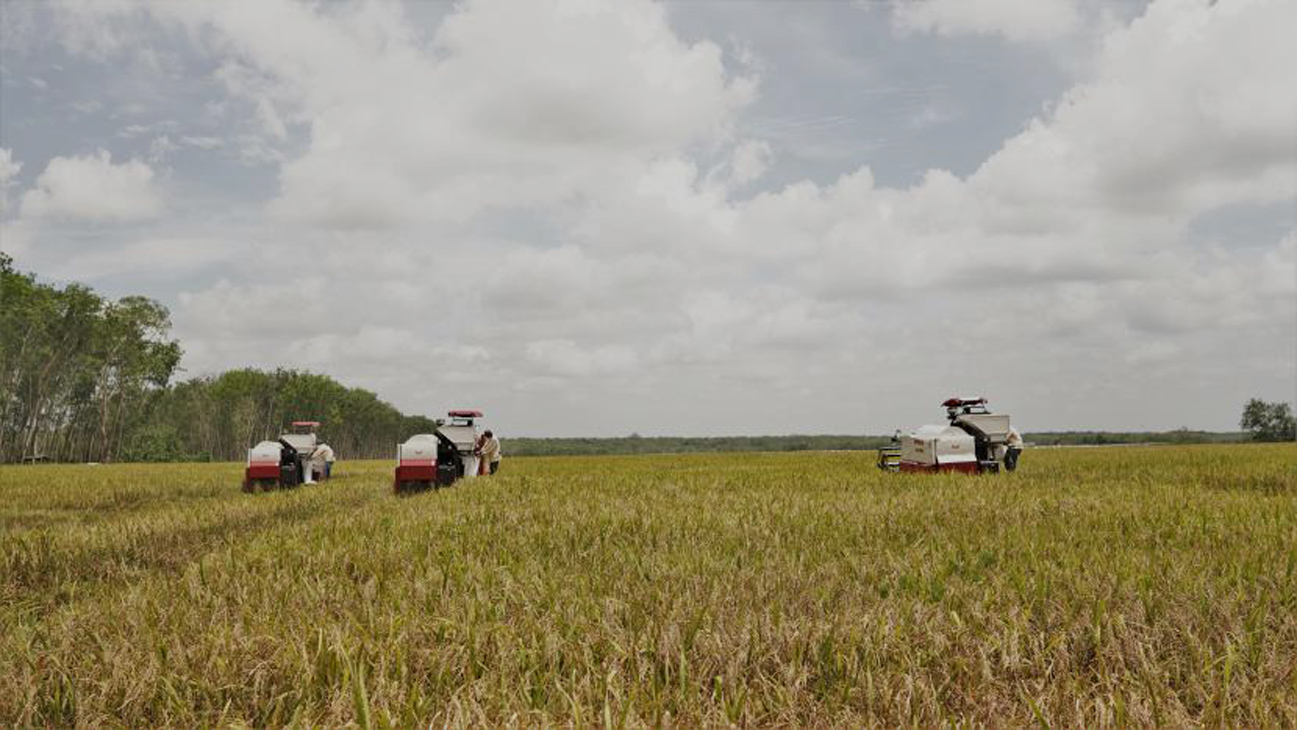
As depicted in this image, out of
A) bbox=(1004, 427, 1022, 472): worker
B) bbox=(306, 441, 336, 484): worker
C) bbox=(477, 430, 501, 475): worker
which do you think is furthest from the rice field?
bbox=(306, 441, 336, 484): worker

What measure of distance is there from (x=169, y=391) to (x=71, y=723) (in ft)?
424

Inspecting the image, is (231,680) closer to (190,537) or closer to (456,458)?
(190,537)

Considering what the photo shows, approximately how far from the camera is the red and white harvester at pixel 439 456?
1800cm

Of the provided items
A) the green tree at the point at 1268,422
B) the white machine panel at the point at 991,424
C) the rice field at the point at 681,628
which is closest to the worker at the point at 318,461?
the rice field at the point at 681,628

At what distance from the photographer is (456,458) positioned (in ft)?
65.2

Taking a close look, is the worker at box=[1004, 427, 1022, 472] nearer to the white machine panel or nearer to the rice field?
the white machine panel

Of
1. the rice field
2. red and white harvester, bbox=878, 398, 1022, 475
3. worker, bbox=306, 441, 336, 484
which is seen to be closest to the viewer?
the rice field

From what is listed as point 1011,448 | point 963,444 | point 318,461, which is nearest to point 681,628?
point 963,444

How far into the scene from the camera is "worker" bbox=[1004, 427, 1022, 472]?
19.3 meters

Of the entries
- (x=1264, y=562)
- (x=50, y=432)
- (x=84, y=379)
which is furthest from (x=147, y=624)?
(x=50, y=432)

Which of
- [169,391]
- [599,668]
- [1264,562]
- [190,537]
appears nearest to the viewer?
[599,668]

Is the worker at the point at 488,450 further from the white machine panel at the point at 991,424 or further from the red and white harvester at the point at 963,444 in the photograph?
the white machine panel at the point at 991,424

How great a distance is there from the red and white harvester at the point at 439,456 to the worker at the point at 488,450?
2.22ft

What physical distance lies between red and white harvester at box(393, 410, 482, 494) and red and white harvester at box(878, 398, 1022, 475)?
1170 cm
